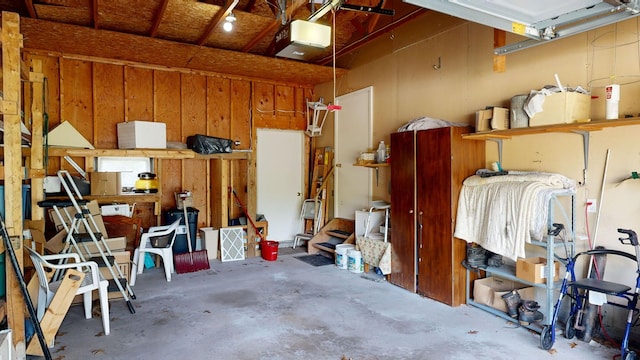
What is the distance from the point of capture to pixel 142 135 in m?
5.74

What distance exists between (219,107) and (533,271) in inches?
212

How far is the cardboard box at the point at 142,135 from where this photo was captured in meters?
5.70

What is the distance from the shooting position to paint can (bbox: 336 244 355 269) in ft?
18.8

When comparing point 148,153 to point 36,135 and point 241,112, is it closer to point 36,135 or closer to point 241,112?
point 36,135

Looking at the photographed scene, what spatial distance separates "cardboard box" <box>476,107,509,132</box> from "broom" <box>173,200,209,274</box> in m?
4.11

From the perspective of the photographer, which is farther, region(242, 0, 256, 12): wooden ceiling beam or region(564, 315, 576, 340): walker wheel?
region(242, 0, 256, 12): wooden ceiling beam

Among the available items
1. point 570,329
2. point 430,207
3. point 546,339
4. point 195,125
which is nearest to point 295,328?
point 430,207

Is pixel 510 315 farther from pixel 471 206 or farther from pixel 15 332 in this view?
pixel 15 332

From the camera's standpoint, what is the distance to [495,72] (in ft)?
14.0

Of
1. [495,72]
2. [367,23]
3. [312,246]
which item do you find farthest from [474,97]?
[312,246]

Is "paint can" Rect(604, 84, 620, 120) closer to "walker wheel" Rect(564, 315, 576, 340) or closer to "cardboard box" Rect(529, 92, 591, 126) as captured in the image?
"cardboard box" Rect(529, 92, 591, 126)

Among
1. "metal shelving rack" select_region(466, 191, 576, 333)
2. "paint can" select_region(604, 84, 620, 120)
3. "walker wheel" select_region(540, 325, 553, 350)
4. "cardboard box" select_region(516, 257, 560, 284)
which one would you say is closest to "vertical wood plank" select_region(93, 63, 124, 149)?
"metal shelving rack" select_region(466, 191, 576, 333)

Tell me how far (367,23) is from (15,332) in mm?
5298

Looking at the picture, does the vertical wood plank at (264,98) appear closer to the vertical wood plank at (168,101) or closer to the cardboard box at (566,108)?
the vertical wood plank at (168,101)
